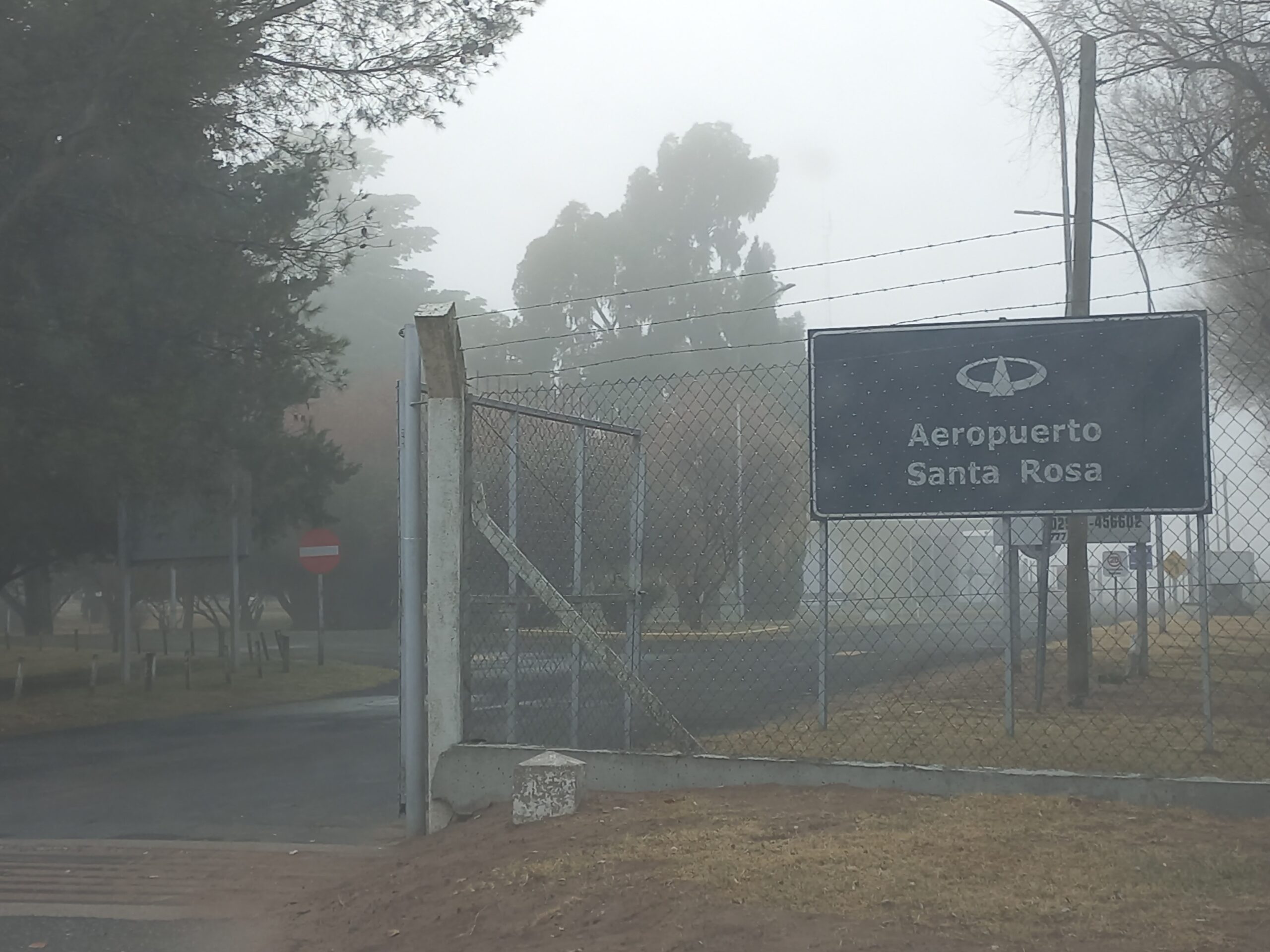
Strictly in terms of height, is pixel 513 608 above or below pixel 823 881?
above

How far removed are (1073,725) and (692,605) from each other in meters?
2.88

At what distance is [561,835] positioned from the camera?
620 cm

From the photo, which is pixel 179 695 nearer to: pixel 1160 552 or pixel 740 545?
pixel 740 545

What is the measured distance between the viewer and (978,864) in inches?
208

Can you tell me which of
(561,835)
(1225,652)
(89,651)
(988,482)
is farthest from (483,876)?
(89,651)

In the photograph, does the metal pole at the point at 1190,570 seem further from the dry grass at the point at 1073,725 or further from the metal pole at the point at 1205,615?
the metal pole at the point at 1205,615

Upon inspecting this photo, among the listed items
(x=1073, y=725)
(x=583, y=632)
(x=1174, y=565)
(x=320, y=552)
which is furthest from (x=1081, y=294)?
(x=320, y=552)

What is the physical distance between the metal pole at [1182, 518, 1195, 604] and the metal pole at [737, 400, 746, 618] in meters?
2.52

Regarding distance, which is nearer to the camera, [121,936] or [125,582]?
[121,936]

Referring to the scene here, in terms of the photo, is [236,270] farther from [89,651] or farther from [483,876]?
[89,651]

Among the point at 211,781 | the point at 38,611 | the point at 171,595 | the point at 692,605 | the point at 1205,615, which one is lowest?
the point at 38,611

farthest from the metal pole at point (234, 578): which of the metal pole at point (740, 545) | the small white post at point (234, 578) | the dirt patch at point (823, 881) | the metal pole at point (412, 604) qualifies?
the dirt patch at point (823, 881)

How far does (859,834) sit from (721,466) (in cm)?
460

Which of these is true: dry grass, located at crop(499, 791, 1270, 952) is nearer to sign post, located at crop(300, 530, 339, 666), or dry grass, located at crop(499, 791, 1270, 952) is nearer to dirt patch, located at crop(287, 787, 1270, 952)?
dirt patch, located at crop(287, 787, 1270, 952)
